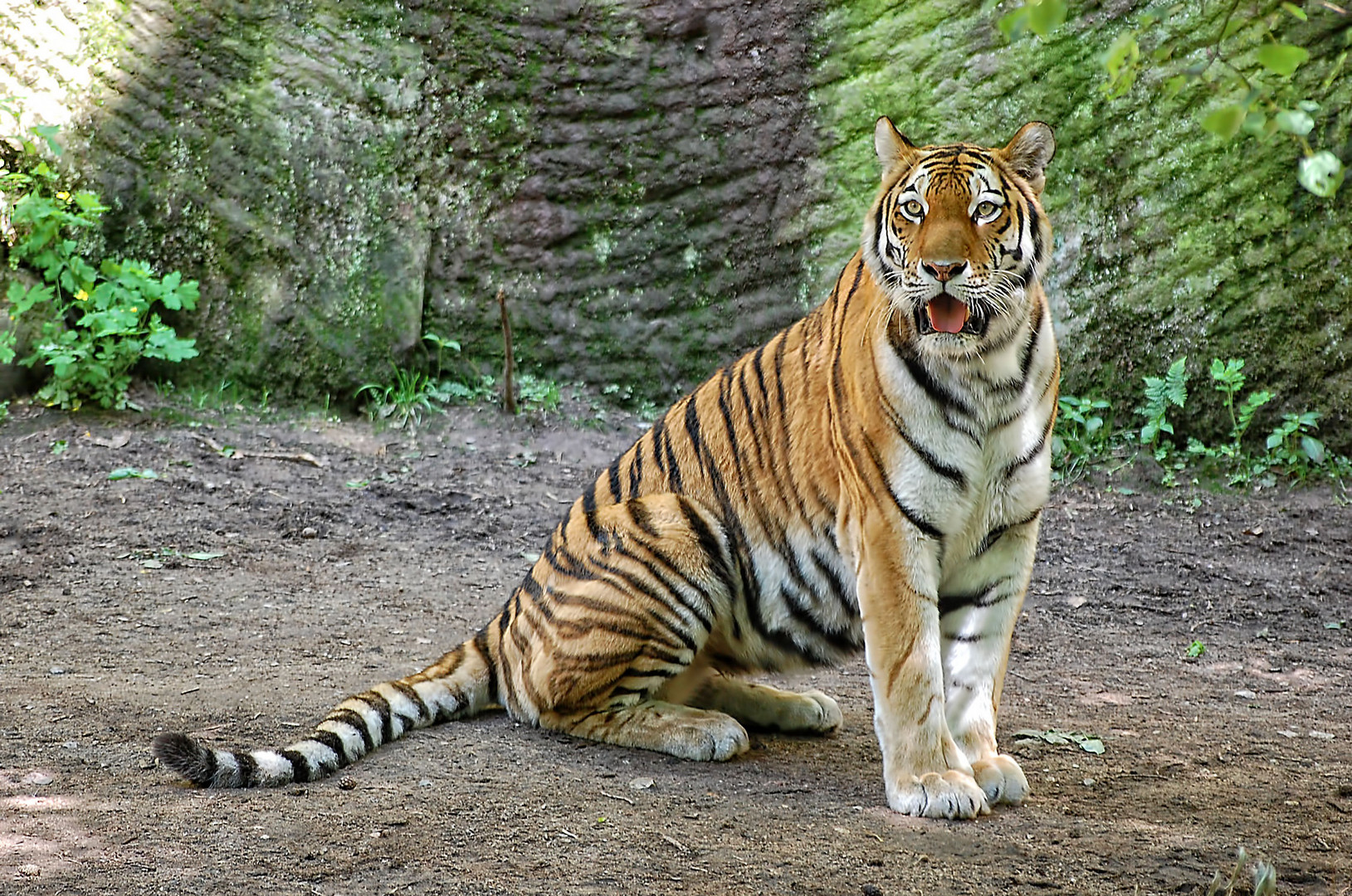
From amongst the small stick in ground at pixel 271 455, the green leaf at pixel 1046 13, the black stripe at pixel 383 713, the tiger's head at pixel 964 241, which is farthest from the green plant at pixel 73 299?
the green leaf at pixel 1046 13

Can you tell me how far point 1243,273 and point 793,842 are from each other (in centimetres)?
574

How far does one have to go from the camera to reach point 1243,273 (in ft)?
25.2

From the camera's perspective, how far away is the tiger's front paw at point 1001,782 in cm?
369

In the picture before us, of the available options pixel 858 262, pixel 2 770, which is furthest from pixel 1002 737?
pixel 2 770

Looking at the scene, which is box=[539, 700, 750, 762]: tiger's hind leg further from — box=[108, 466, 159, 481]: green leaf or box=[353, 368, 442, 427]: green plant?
box=[353, 368, 442, 427]: green plant

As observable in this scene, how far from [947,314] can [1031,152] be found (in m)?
0.63

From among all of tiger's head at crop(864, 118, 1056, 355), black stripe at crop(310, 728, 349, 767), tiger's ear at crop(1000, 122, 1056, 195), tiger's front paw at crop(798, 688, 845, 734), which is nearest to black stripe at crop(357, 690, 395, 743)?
black stripe at crop(310, 728, 349, 767)

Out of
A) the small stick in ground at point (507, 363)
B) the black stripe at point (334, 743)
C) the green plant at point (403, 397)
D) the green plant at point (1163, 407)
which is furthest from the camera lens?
the green plant at point (403, 397)

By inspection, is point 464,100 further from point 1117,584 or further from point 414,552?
point 1117,584

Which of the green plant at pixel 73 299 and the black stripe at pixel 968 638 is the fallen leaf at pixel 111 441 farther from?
the black stripe at pixel 968 638

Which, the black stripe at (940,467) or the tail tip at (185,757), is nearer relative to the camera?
the tail tip at (185,757)

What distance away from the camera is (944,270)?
3.53 m

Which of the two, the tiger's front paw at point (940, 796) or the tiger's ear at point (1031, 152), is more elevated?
the tiger's ear at point (1031, 152)

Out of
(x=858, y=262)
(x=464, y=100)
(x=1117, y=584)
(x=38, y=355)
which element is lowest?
(x=1117, y=584)
